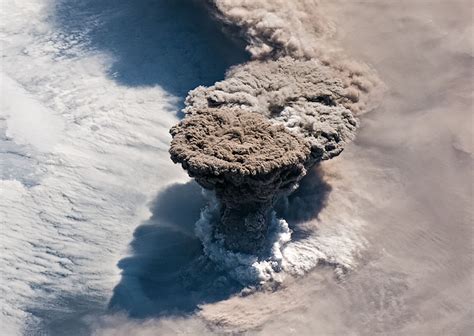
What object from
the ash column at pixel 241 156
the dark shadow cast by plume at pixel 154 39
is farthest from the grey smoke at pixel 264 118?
the dark shadow cast by plume at pixel 154 39

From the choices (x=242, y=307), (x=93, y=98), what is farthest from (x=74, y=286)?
(x=93, y=98)

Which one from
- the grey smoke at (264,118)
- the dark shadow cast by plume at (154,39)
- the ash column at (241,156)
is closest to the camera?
the ash column at (241,156)

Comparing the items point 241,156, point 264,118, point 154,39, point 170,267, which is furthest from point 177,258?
point 154,39

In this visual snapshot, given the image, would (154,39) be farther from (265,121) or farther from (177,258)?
(177,258)

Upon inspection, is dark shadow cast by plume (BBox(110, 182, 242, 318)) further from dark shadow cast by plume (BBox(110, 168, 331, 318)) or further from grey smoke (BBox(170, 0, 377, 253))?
grey smoke (BBox(170, 0, 377, 253))

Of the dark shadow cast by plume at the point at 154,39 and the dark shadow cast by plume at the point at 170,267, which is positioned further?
the dark shadow cast by plume at the point at 154,39

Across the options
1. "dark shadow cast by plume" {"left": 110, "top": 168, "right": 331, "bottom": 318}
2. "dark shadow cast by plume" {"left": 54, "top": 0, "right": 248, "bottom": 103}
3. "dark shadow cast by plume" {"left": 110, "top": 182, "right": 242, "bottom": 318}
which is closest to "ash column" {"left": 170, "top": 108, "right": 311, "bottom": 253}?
"dark shadow cast by plume" {"left": 110, "top": 168, "right": 331, "bottom": 318}

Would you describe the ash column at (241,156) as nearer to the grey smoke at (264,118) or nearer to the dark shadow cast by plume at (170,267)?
the grey smoke at (264,118)

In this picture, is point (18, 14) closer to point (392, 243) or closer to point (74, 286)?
point (74, 286)
